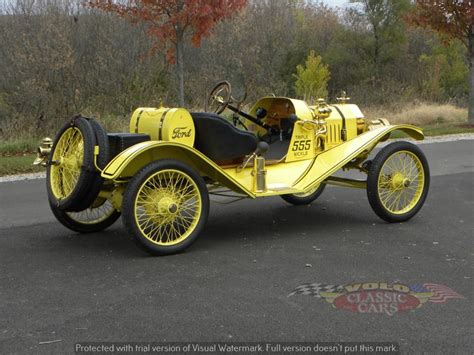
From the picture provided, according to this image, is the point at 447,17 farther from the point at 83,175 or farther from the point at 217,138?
the point at 83,175

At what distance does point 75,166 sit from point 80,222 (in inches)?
31.3

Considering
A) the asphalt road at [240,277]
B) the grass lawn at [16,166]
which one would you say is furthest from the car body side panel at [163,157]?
the grass lawn at [16,166]

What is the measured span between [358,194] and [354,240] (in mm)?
2357

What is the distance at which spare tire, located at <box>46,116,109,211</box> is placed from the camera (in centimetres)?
491

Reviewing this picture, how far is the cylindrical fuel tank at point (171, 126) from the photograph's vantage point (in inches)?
207

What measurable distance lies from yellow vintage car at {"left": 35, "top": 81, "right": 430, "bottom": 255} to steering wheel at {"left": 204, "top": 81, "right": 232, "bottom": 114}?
14 mm

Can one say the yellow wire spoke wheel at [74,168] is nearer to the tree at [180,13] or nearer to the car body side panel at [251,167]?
the car body side panel at [251,167]

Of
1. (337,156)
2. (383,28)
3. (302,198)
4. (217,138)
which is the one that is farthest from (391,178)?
(383,28)

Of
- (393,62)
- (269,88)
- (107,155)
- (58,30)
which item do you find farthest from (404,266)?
(393,62)

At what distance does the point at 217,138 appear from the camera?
555 centimetres

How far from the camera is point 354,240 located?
5488 mm

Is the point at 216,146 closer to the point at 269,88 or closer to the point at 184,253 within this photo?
the point at 184,253

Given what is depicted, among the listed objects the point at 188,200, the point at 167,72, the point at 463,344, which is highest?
the point at 167,72

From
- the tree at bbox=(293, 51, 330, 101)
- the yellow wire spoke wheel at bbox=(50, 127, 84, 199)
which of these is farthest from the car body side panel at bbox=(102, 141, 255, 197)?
the tree at bbox=(293, 51, 330, 101)
